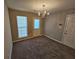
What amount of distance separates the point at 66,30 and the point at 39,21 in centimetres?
336

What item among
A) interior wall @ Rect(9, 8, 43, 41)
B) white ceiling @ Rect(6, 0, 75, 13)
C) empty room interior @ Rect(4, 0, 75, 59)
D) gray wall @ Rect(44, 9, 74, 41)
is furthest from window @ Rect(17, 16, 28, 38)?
gray wall @ Rect(44, 9, 74, 41)

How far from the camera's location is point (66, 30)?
14.9 feet

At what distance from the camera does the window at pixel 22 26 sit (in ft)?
17.2

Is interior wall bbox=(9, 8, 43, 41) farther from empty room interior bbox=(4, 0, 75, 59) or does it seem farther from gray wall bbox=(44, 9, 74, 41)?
gray wall bbox=(44, 9, 74, 41)

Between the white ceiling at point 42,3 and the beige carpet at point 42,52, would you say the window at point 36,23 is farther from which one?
the beige carpet at point 42,52

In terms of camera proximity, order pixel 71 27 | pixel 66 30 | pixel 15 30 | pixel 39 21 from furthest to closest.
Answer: pixel 39 21
pixel 15 30
pixel 66 30
pixel 71 27

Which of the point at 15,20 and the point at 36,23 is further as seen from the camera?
the point at 36,23

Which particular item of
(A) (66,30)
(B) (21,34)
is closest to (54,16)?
(A) (66,30)

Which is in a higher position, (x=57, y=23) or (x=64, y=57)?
(x=57, y=23)

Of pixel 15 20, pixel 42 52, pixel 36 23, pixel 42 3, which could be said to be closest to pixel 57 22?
pixel 36 23

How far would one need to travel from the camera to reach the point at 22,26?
5500 millimetres

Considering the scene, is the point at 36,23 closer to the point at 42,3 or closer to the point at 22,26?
the point at 22,26

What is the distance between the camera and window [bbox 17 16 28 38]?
207 inches
